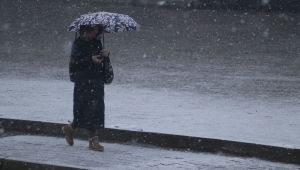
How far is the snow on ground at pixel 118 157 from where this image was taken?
6.53 m

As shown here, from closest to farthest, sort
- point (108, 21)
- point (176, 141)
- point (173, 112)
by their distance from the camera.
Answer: point (108, 21) → point (176, 141) → point (173, 112)

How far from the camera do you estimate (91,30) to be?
733 centimetres

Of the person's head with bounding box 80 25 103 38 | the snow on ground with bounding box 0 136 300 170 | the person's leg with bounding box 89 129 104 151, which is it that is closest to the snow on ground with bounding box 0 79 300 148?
the snow on ground with bounding box 0 136 300 170

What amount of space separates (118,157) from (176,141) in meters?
0.95

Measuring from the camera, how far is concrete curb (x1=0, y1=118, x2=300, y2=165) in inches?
277

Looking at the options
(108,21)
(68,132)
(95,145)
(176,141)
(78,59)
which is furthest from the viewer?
(176,141)

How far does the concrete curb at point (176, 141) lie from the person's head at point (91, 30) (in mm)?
1245

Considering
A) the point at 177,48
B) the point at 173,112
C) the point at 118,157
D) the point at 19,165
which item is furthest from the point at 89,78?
the point at 177,48

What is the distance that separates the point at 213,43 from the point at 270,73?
6224mm

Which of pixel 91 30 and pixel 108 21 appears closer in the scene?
pixel 108 21

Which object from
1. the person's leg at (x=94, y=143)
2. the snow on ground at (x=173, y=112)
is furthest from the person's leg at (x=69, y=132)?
the snow on ground at (x=173, y=112)

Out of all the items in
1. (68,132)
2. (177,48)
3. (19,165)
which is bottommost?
(19,165)

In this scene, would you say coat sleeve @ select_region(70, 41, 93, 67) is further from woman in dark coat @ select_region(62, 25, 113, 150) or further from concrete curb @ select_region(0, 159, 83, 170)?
concrete curb @ select_region(0, 159, 83, 170)

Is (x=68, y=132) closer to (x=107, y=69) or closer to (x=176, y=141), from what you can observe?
(x=107, y=69)
